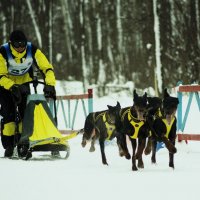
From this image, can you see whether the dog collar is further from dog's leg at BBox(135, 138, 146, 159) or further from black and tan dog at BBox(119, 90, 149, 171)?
dog's leg at BBox(135, 138, 146, 159)

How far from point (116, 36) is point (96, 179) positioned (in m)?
29.2

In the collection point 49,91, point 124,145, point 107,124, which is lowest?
point 124,145

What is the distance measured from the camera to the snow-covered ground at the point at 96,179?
187 inches

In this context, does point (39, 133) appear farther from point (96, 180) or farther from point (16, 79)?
point (96, 180)

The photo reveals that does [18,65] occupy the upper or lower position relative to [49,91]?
upper

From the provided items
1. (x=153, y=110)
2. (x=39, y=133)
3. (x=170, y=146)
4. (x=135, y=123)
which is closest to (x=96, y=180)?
(x=135, y=123)

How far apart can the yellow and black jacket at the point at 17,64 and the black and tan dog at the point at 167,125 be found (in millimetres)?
1966

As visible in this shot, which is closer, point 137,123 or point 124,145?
point 137,123

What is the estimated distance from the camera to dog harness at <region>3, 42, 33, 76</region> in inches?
315

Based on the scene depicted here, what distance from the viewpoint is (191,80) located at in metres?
20.1

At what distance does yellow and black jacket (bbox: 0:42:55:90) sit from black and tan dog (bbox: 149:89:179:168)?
6.45ft

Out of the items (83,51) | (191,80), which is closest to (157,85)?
(191,80)

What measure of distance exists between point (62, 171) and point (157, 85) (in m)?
14.4

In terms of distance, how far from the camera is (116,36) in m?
34.6
